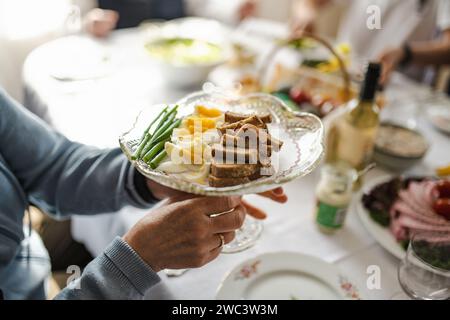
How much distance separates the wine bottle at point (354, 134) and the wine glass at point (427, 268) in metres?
0.34

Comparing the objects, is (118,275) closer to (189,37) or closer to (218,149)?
(218,149)

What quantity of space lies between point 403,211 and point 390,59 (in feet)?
3.65

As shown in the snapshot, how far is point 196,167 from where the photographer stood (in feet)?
1.94

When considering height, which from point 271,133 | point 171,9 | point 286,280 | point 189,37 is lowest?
point 286,280

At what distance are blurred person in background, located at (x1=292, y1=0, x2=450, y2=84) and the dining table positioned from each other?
0.50 feet

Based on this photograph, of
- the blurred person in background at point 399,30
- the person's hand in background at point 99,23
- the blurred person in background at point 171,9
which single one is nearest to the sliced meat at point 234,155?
the blurred person in background at point 399,30

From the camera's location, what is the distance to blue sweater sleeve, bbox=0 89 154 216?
0.89 meters

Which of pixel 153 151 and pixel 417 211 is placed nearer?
pixel 153 151

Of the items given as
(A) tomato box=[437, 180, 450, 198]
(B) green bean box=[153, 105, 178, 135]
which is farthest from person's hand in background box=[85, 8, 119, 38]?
(A) tomato box=[437, 180, 450, 198]

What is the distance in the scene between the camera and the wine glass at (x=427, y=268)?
0.73 metres

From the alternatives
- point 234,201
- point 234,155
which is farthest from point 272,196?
point 234,155

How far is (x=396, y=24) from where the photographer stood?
220 cm

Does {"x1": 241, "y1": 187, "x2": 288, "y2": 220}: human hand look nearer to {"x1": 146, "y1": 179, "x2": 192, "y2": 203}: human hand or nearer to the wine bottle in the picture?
{"x1": 146, "y1": 179, "x2": 192, "y2": 203}: human hand
